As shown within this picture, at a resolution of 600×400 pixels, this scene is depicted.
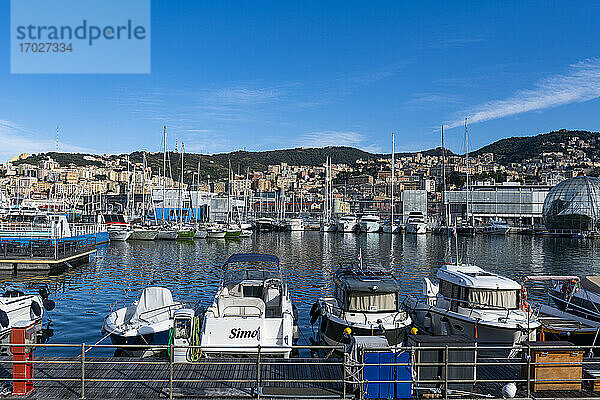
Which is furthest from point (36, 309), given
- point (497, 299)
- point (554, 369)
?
point (554, 369)

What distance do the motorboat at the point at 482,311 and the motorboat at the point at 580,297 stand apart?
2.95 m

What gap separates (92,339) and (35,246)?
25513 millimetres

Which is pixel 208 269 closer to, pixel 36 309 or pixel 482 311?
pixel 36 309

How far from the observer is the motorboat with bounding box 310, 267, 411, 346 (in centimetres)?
1712

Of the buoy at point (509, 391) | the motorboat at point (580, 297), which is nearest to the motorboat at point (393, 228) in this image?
the motorboat at point (580, 297)

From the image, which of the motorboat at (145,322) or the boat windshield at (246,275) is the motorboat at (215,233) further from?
the motorboat at (145,322)

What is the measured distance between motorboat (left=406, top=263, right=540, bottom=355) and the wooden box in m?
5.01

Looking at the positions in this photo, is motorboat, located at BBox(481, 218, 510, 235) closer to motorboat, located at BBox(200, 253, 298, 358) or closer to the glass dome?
the glass dome

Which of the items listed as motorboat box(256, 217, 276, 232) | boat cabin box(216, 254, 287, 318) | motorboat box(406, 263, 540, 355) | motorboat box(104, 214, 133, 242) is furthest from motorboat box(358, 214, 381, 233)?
motorboat box(406, 263, 540, 355)

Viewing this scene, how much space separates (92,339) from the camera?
68.1 feet

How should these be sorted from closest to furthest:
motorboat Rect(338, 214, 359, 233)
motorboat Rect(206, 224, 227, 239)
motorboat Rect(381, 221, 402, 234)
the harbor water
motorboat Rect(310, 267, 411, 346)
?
motorboat Rect(310, 267, 411, 346), the harbor water, motorboat Rect(206, 224, 227, 239), motorboat Rect(381, 221, 402, 234), motorboat Rect(338, 214, 359, 233)

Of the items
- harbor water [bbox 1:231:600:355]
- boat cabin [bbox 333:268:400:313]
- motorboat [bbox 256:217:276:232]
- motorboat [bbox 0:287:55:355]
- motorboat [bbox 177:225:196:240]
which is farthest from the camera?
motorboat [bbox 256:217:276:232]

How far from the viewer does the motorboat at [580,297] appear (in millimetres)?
19859

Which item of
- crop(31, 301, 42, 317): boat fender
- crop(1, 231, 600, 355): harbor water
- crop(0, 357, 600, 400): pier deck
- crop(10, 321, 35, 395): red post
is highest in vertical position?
crop(10, 321, 35, 395): red post
